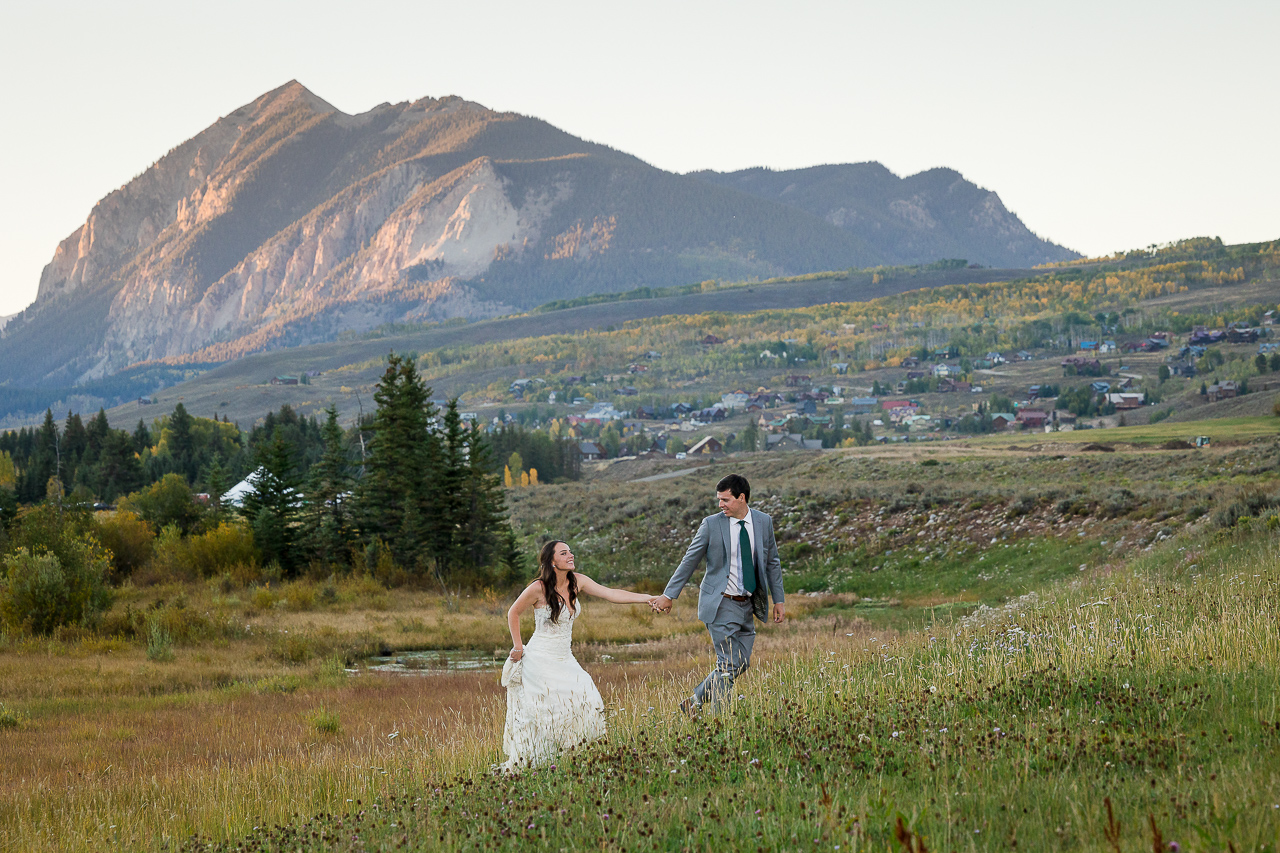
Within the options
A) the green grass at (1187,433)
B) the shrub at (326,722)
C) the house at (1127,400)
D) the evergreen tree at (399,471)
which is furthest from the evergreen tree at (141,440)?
the house at (1127,400)

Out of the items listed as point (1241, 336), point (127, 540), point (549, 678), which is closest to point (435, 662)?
point (549, 678)

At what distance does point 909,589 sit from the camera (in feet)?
93.9

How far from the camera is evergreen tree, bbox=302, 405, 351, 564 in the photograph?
35.8 metres

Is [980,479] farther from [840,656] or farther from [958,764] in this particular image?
[958,764]

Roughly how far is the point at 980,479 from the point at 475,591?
84.1 ft

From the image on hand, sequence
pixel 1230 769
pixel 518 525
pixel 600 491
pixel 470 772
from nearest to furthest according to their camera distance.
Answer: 1. pixel 1230 769
2. pixel 470 772
3. pixel 518 525
4. pixel 600 491

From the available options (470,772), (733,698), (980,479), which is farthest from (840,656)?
(980,479)

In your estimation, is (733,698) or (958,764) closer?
(958,764)

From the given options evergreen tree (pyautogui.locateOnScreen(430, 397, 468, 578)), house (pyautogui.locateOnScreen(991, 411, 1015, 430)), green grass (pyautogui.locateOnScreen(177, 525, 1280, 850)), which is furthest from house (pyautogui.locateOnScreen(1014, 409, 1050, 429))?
green grass (pyautogui.locateOnScreen(177, 525, 1280, 850))

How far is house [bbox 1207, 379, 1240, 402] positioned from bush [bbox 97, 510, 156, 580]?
428 ft

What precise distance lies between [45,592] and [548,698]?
17755 millimetres

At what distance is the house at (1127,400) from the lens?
142m

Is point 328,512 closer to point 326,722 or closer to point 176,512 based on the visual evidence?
point 176,512

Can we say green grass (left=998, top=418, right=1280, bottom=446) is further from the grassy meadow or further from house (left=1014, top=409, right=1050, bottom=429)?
house (left=1014, top=409, right=1050, bottom=429)
